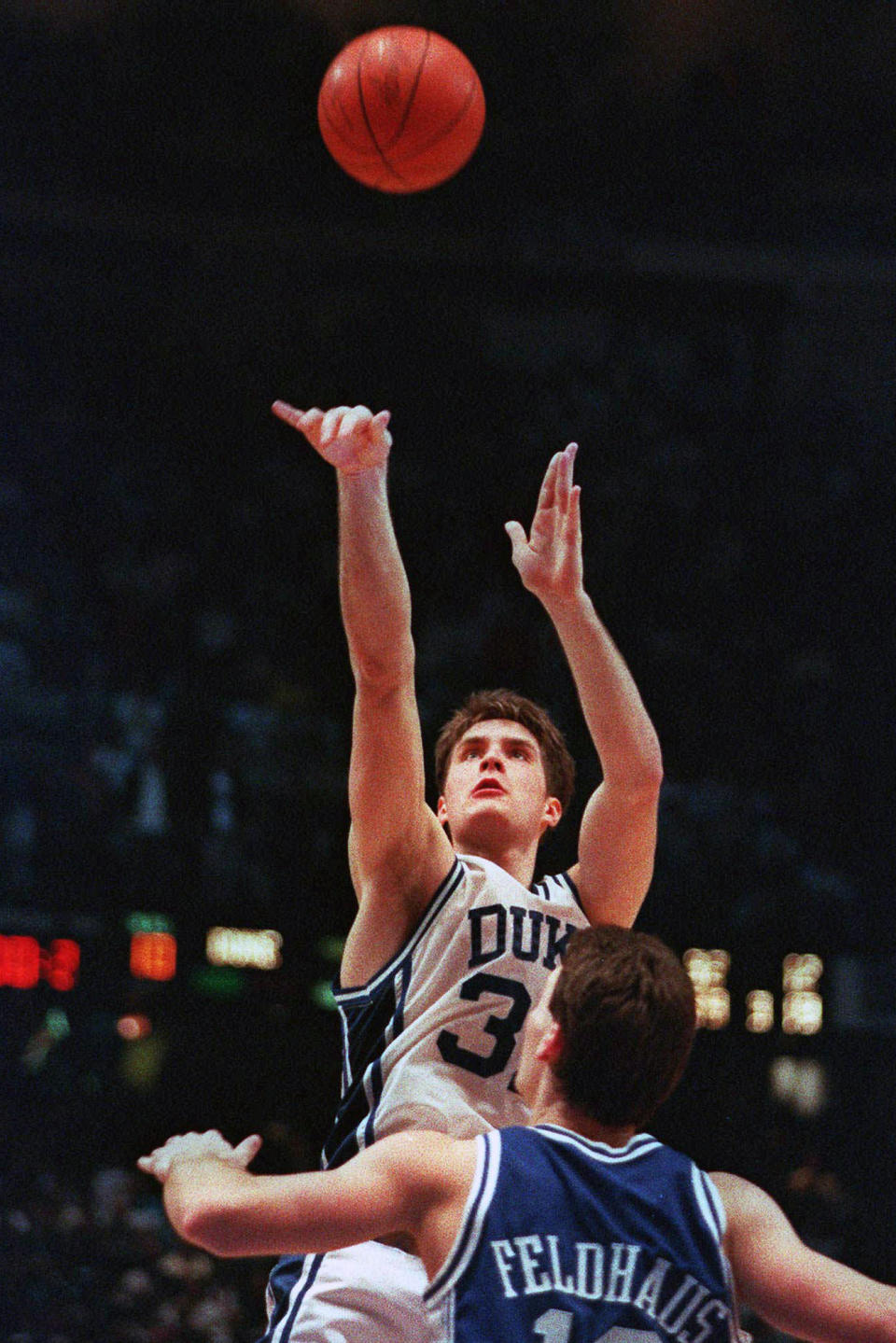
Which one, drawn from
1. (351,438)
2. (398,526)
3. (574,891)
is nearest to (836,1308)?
(574,891)

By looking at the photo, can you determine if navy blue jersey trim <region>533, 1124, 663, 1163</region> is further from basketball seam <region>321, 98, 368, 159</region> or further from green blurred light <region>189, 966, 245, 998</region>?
green blurred light <region>189, 966, 245, 998</region>

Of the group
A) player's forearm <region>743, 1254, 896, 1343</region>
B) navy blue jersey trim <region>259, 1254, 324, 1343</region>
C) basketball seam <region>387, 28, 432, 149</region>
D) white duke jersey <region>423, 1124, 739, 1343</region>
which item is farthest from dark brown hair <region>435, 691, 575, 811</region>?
basketball seam <region>387, 28, 432, 149</region>

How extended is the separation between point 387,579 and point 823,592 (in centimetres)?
825

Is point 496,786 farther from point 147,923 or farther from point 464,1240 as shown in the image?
point 147,923

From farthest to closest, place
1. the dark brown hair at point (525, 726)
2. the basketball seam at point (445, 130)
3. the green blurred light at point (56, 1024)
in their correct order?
the green blurred light at point (56, 1024) < the basketball seam at point (445, 130) < the dark brown hair at point (525, 726)

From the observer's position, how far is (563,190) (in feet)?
41.6

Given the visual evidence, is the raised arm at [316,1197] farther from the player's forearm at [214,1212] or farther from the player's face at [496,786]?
the player's face at [496,786]

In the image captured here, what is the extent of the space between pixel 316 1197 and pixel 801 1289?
0.56 m

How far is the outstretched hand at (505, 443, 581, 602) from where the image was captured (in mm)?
3029

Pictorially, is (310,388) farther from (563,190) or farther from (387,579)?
(387,579)

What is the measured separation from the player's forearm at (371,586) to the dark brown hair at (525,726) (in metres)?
0.53

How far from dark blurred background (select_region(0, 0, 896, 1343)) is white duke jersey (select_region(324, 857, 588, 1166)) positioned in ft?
17.7

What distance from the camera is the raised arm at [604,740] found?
297cm

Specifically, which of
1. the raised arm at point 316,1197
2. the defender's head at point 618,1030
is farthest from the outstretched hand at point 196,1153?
the defender's head at point 618,1030
